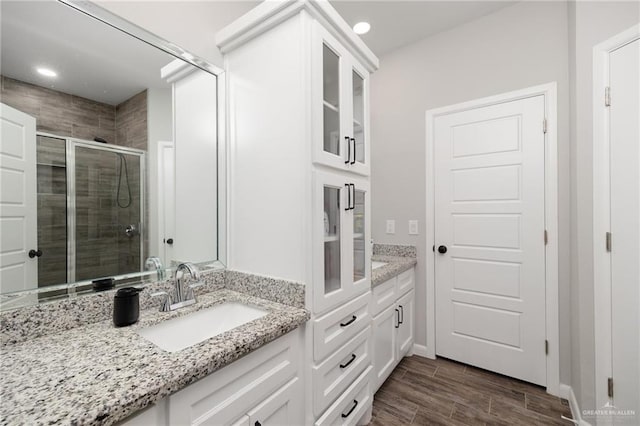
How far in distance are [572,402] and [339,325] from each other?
5.80 ft

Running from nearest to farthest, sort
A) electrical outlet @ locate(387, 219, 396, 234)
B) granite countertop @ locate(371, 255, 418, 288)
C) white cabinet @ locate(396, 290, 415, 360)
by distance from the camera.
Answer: granite countertop @ locate(371, 255, 418, 288) < white cabinet @ locate(396, 290, 415, 360) < electrical outlet @ locate(387, 219, 396, 234)

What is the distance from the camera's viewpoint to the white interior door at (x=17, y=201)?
0.90 metres

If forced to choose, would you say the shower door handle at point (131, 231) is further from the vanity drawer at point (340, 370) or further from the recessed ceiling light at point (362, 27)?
the recessed ceiling light at point (362, 27)

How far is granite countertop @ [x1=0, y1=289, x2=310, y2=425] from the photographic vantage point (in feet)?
1.98

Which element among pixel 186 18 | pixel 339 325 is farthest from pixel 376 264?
pixel 186 18

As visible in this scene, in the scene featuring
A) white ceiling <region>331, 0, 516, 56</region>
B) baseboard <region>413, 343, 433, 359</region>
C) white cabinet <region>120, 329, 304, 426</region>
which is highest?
white ceiling <region>331, 0, 516, 56</region>

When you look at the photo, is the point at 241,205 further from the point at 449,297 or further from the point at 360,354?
the point at 449,297

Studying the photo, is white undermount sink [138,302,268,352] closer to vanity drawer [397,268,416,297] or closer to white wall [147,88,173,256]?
white wall [147,88,173,256]

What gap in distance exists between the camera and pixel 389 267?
2.09 metres

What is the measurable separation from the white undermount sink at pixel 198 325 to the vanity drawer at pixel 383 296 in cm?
86

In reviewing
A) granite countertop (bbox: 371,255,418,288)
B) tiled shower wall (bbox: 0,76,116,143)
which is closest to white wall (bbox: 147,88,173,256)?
tiled shower wall (bbox: 0,76,116,143)

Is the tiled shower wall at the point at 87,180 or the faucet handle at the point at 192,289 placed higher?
the tiled shower wall at the point at 87,180

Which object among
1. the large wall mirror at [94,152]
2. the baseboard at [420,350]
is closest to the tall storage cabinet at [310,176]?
the large wall mirror at [94,152]

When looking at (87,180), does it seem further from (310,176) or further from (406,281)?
(406,281)
